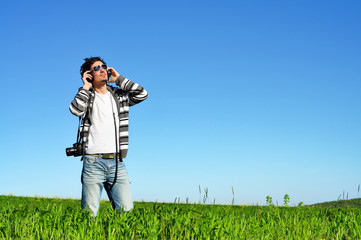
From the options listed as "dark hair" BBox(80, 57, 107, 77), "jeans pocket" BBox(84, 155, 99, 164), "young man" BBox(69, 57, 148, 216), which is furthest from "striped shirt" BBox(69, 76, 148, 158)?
"dark hair" BBox(80, 57, 107, 77)

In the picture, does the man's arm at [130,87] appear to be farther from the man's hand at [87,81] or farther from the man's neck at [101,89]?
the man's hand at [87,81]

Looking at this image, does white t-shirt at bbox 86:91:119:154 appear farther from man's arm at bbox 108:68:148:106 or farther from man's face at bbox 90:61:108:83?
man's arm at bbox 108:68:148:106

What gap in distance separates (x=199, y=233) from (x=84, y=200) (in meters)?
1.96

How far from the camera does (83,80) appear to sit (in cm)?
598

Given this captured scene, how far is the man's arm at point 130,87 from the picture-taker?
6.11m

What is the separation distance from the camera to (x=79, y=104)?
5598 millimetres

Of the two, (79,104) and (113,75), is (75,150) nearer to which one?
(79,104)

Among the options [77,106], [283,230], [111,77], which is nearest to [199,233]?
[283,230]

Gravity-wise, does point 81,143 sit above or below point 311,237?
above

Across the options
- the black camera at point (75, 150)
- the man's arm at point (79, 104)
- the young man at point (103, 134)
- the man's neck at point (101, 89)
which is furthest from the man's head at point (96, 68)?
the black camera at point (75, 150)

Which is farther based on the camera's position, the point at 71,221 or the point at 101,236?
the point at 71,221

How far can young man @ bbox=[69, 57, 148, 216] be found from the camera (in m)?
5.39

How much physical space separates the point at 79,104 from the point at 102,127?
1.58 ft

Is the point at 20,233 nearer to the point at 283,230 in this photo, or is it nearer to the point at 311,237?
the point at 283,230
